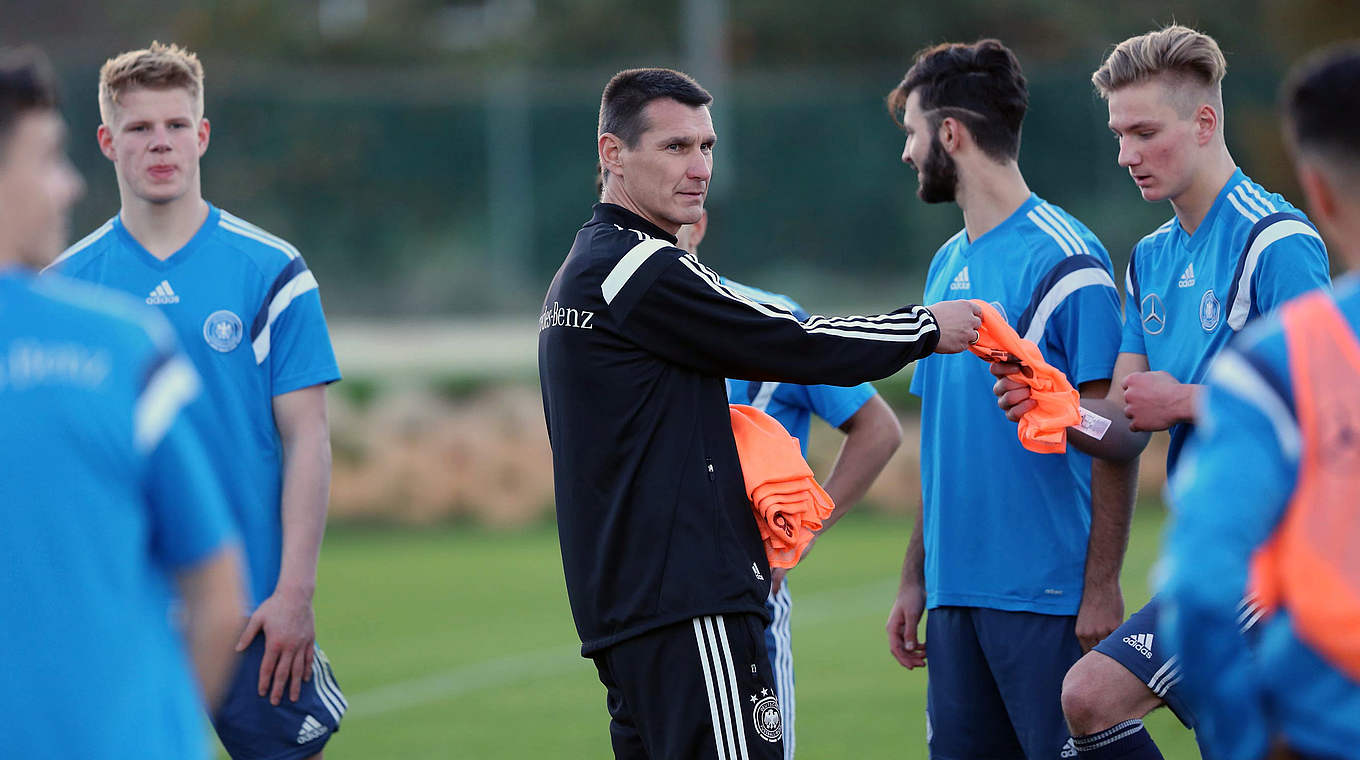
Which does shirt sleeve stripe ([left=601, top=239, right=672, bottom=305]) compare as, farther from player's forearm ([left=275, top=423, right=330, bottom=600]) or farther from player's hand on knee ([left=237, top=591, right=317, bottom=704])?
player's hand on knee ([left=237, top=591, right=317, bottom=704])

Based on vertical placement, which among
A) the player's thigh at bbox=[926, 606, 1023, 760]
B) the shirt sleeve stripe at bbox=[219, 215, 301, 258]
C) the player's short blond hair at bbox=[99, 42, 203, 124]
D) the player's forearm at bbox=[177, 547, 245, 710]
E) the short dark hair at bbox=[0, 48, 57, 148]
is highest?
the player's short blond hair at bbox=[99, 42, 203, 124]

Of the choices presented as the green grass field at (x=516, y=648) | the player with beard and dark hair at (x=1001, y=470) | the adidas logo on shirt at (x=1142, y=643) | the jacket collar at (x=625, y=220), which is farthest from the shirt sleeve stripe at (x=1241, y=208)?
the green grass field at (x=516, y=648)

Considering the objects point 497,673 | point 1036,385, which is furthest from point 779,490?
point 497,673

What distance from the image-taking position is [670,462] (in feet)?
13.2

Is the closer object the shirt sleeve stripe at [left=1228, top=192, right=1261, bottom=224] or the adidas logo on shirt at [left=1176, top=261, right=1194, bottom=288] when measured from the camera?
the shirt sleeve stripe at [left=1228, top=192, right=1261, bottom=224]

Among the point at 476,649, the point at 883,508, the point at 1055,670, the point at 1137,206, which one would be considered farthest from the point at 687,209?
the point at 1137,206

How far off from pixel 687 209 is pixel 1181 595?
7.22 feet

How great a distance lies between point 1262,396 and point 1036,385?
1823 mm

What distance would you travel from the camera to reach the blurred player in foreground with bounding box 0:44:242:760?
2.43 metres

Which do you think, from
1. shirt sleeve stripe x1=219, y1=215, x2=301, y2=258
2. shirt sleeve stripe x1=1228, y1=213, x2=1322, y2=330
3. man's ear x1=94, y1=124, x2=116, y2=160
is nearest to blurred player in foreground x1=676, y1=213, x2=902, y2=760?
shirt sleeve stripe x1=219, y1=215, x2=301, y2=258

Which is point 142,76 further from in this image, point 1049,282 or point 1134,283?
point 1134,283

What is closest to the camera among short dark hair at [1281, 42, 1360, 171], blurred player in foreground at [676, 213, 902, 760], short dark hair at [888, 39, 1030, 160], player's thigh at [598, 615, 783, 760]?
short dark hair at [1281, 42, 1360, 171]

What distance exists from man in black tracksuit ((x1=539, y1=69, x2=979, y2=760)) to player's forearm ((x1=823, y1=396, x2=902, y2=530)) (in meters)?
1.22

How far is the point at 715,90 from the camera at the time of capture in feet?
75.4
